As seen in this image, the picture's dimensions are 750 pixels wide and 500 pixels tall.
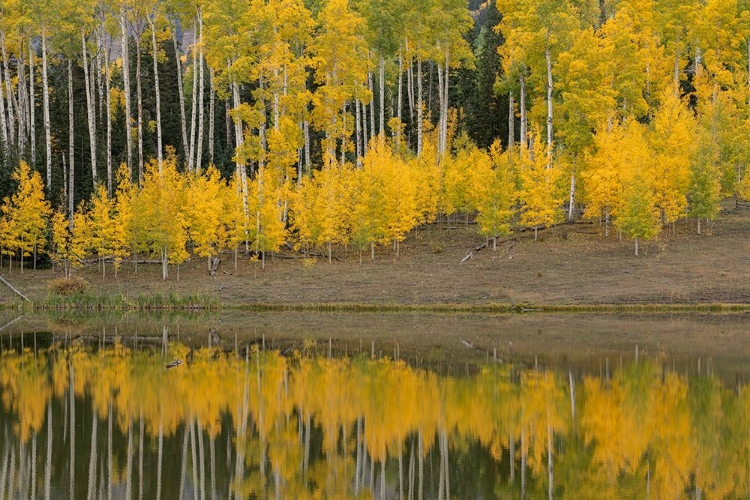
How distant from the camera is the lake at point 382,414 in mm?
16688

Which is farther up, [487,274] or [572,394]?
[487,274]

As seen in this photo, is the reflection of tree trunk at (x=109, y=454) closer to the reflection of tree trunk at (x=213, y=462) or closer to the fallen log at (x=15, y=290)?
the reflection of tree trunk at (x=213, y=462)

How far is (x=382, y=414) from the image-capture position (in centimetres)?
2234

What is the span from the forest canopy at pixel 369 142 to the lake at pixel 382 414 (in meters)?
20.3

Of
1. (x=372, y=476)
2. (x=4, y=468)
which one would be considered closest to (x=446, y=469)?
(x=372, y=476)

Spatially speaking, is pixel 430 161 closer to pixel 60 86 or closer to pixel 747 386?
pixel 60 86

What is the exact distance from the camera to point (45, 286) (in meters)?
55.0

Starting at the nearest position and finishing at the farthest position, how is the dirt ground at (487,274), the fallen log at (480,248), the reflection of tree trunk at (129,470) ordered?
the reflection of tree trunk at (129,470)
the dirt ground at (487,274)
the fallen log at (480,248)

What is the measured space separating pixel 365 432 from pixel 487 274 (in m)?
32.9

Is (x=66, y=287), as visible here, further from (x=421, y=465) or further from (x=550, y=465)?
(x=550, y=465)

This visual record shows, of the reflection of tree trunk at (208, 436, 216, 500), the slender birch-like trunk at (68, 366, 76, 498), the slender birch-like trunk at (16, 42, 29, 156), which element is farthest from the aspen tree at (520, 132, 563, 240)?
the reflection of tree trunk at (208, 436, 216, 500)

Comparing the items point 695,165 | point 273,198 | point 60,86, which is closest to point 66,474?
point 273,198

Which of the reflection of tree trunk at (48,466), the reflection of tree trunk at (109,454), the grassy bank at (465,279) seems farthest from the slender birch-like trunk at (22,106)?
the reflection of tree trunk at (48,466)

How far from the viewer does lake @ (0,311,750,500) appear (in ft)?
54.7
